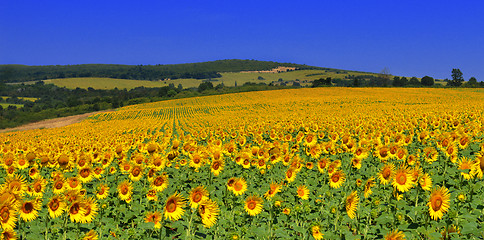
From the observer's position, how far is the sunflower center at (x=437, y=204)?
13.9ft

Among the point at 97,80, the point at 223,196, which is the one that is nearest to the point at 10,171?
the point at 223,196

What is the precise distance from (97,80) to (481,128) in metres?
199

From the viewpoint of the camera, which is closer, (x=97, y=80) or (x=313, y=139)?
(x=313, y=139)

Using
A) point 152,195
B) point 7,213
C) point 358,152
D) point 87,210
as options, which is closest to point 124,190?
point 152,195

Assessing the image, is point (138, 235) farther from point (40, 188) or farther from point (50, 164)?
point (50, 164)

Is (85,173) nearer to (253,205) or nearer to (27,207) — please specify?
(27,207)

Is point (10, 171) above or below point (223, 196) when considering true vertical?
above

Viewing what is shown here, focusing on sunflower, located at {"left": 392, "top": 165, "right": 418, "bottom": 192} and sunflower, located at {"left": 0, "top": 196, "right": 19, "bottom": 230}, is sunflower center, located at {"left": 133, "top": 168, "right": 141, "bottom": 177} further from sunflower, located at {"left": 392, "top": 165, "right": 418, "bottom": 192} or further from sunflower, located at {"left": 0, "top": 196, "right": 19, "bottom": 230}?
sunflower, located at {"left": 392, "top": 165, "right": 418, "bottom": 192}

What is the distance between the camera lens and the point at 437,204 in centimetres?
Answer: 428

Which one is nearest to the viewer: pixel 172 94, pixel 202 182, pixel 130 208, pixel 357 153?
pixel 130 208

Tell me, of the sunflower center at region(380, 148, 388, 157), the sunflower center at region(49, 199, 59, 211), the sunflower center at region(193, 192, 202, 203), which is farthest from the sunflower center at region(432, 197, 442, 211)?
the sunflower center at region(49, 199, 59, 211)

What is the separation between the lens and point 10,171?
23.1 feet

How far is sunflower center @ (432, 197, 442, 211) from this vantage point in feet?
13.9

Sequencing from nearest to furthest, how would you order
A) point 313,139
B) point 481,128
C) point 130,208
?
point 130,208
point 313,139
point 481,128
